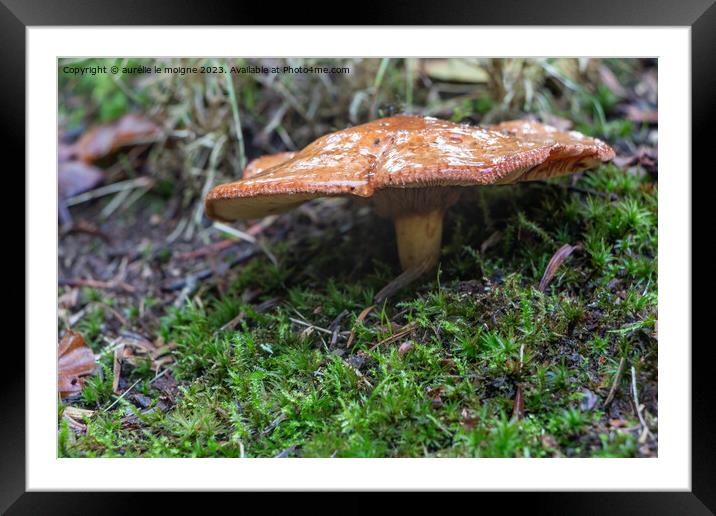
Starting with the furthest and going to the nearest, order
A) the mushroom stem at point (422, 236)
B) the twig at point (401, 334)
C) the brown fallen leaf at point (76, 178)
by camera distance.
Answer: the brown fallen leaf at point (76, 178) < the mushroom stem at point (422, 236) < the twig at point (401, 334)

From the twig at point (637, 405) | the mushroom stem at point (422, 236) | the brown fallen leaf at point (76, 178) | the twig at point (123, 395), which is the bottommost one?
the twig at point (123, 395)

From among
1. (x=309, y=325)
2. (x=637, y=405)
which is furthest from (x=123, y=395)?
(x=637, y=405)

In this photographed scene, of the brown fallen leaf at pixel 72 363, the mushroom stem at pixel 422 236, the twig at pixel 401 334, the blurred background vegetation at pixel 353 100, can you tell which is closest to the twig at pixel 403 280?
the mushroom stem at pixel 422 236

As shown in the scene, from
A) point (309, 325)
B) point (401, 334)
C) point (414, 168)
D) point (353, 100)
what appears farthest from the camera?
point (353, 100)

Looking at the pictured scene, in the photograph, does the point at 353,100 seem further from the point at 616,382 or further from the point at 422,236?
the point at 616,382

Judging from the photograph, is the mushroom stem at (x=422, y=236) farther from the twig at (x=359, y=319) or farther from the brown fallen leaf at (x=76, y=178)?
the brown fallen leaf at (x=76, y=178)

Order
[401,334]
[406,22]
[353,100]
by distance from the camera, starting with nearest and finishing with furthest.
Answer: [406,22]
[401,334]
[353,100]

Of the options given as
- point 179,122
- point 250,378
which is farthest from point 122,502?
point 179,122
